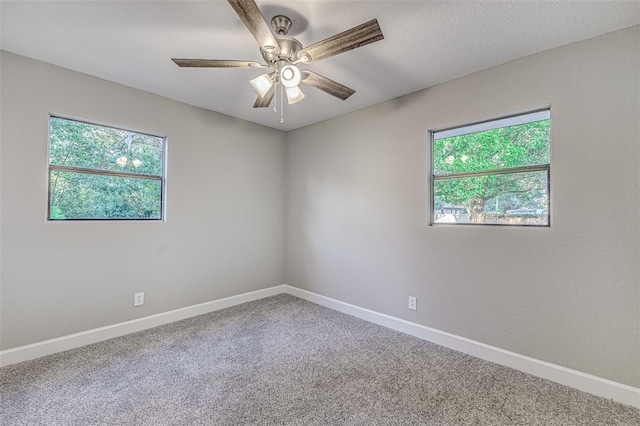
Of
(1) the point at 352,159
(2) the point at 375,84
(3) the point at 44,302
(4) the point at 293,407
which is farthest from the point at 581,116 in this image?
(3) the point at 44,302

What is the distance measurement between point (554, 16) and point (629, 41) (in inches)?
22.3

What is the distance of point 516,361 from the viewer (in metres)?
2.19

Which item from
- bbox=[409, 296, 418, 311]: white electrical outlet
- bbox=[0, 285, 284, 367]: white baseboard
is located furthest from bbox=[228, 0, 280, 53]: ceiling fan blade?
bbox=[0, 285, 284, 367]: white baseboard

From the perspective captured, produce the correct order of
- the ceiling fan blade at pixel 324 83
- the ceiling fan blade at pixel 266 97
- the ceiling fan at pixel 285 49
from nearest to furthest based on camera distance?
the ceiling fan at pixel 285 49
the ceiling fan blade at pixel 324 83
the ceiling fan blade at pixel 266 97

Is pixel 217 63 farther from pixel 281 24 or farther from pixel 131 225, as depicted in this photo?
pixel 131 225

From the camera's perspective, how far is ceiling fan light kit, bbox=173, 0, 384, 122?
1.43 metres

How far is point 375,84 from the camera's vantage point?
2.67 m

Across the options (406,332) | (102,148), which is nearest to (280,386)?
(406,332)

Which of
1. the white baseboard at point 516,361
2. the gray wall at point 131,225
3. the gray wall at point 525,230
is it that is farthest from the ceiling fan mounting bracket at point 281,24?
the white baseboard at point 516,361

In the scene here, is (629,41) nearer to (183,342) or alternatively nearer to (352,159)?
(352,159)

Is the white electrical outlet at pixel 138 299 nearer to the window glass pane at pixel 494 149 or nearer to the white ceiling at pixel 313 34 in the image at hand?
the white ceiling at pixel 313 34

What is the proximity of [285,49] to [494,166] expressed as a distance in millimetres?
1937

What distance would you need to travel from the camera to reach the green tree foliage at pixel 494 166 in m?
2.21

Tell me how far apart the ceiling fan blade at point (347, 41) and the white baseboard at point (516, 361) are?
8.11 ft
